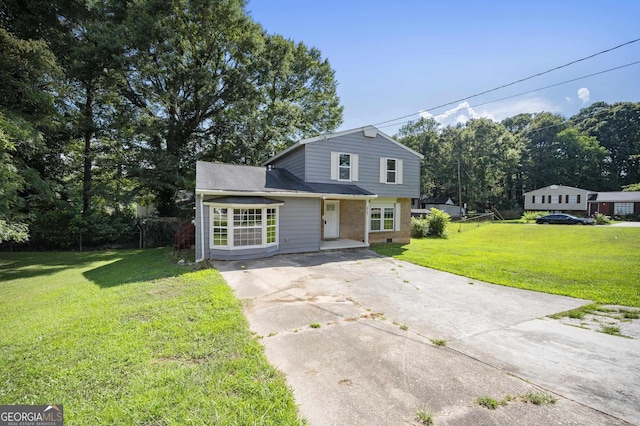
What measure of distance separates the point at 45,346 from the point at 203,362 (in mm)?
2568

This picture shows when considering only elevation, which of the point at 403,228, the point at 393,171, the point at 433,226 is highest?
the point at 393,171

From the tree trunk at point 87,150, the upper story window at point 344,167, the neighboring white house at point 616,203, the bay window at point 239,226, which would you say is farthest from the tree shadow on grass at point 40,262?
the neighboring white house at point 616,203

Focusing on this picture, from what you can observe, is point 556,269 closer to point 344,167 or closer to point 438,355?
point 438,355

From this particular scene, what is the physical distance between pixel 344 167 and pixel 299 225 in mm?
4125

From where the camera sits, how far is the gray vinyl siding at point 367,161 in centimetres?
1272

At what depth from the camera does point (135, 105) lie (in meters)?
17.8

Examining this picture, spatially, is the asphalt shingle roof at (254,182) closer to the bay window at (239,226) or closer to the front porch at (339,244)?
the bay window at (239,226)

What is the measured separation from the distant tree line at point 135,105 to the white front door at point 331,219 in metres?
8.59

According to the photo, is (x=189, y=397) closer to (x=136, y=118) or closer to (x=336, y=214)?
(x=336, y=214)

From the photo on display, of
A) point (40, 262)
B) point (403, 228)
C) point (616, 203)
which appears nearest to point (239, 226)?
point (40, 262)

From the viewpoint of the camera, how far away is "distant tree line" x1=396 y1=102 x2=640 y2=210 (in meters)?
39.7

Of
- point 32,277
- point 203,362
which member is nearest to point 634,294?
point 203,362

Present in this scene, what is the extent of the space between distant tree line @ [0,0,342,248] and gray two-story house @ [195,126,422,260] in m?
6.54

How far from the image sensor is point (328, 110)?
81.0 feet
